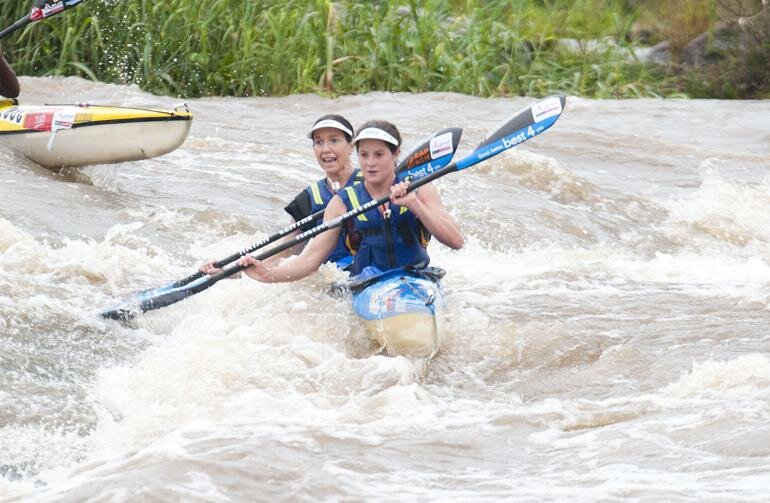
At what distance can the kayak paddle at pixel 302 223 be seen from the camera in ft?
16.8

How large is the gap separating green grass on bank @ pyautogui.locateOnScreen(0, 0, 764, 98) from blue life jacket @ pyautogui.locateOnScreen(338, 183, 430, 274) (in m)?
6.74

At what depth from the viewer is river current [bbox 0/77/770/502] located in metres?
3.55

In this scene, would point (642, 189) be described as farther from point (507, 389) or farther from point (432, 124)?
point (507, 389)

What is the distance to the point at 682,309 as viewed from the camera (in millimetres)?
5785

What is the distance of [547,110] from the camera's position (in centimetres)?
509

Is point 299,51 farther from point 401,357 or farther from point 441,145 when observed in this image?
point 401,357

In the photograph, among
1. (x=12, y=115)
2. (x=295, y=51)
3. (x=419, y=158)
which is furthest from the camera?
(x=295, y=51)

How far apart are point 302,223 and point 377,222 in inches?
20.0

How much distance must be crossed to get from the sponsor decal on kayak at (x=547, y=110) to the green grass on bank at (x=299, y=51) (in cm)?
682

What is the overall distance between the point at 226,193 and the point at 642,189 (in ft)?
9.52

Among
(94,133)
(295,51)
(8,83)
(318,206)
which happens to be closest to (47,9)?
(8,83)

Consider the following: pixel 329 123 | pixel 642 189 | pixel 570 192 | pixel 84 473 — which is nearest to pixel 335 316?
pixel 329 123

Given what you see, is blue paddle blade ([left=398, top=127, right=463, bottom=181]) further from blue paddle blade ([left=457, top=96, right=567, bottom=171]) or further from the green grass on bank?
the green grass on bank

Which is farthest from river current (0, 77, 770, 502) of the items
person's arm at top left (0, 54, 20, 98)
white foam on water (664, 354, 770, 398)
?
person's arm at top left (0, 54, 20, 98)
